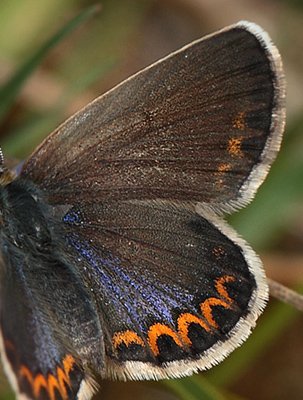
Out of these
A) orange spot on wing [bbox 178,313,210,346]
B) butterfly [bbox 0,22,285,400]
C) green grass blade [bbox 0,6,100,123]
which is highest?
green grass blade [bbox 0,6,100,123]

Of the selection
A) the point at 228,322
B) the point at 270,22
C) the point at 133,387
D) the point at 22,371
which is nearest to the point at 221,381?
the point at 133,387

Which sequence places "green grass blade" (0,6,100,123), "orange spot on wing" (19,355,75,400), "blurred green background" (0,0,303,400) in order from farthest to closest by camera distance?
"blurred green background" (0,0,303,400) → "green grass blade" (0,6,100,123) → "orange spot on wing" (19,355,75,400)

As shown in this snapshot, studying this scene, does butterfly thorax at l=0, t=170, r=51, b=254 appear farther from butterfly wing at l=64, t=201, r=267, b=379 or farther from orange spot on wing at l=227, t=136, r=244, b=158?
orange spot on wing at l=227, t=136, r=244, b=158

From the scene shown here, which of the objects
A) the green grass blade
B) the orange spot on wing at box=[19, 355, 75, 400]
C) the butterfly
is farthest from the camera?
the green grass blade

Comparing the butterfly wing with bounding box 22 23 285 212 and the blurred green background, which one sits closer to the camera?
the butterfly wing with bounding box 22 23 285 212

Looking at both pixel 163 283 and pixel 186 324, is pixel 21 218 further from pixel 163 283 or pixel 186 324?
pixel 186 324

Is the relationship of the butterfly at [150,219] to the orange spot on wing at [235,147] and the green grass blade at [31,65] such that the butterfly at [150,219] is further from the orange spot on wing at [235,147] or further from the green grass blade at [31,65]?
the green grass blade at [31,65]

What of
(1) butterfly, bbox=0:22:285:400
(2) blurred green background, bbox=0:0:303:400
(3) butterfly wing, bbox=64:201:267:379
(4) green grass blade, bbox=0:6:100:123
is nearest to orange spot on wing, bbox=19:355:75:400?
(1) butterfly, bbox=0:22:285:400

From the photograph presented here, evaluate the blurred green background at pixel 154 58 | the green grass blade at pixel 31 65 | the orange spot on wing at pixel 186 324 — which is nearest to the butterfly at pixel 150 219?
the orange spot on wing at pixel 186 324
